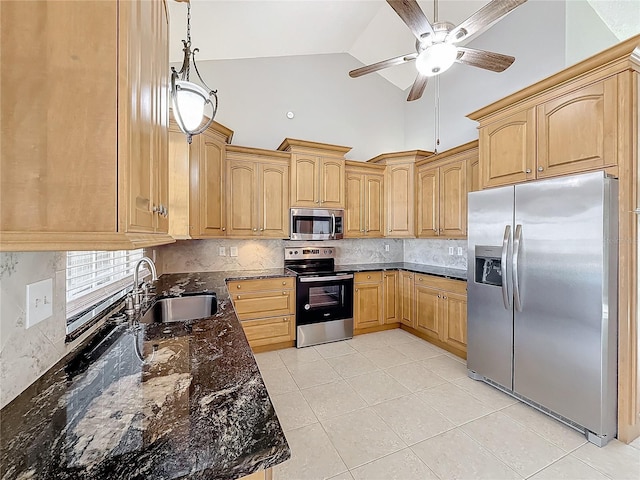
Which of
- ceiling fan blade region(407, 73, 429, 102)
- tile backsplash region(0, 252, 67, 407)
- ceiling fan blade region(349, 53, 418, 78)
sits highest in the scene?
ceiling fan blade region(349, 53, 418, 78)

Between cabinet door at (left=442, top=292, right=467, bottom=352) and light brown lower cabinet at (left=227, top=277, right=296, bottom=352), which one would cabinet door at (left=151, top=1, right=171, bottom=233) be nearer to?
light brown lower cabinet at (left=227, top=277, right=296, bottom=352)

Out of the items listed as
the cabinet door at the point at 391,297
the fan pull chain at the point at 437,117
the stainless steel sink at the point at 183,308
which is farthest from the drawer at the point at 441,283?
the stainless steel sink at the point at 183,308

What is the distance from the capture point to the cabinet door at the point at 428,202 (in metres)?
3.62

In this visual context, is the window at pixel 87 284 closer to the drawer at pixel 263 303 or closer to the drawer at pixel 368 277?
the drawer at pixel 263 303

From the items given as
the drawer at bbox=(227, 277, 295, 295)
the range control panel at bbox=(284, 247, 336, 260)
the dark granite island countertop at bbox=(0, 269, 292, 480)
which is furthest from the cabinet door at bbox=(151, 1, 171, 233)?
the range control panel at bbox=(284, 247, 336, 260)

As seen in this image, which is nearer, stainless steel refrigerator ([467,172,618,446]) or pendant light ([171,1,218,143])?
pendant light ([171,1,218,143])

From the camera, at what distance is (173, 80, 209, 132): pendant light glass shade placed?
4.69 ft

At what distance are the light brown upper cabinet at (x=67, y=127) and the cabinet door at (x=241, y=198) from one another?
8.77ft

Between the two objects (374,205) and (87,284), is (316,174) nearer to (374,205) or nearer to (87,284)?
(374,205)

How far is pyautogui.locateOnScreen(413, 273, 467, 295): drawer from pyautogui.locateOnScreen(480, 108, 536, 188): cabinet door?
1.09m

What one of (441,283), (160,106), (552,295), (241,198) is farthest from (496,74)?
(160,106)

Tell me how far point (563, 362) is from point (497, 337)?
47cm

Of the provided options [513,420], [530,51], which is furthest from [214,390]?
[530,51]

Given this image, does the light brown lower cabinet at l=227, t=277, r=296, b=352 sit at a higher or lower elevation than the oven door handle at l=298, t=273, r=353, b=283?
lower
